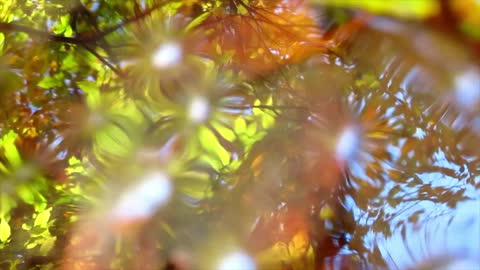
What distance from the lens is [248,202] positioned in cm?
21

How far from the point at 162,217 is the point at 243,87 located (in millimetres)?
67

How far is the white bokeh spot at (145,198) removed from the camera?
0.22 meters

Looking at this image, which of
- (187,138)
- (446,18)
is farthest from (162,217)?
(446,18)

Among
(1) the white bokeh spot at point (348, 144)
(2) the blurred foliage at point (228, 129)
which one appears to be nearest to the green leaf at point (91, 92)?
(2) the blurred foliage at point (228, 129)

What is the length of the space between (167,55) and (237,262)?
0.32 ft

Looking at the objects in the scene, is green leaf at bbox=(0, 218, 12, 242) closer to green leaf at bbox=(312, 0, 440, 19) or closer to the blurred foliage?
the blurred foliage

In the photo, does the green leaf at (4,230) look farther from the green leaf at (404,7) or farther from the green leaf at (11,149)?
the green leaf at (404,7)

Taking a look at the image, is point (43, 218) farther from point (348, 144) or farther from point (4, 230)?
point (348, 144)

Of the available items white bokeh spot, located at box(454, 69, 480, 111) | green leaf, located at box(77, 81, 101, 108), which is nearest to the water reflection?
white bokeh spot, located at box(454, 69, 480, 111)

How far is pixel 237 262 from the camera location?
20 centimetres

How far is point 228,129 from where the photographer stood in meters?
0.22

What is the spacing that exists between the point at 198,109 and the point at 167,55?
0.03 m

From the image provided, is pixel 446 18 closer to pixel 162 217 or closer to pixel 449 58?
pixel 449 58

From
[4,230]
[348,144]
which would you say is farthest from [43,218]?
[348,144]
